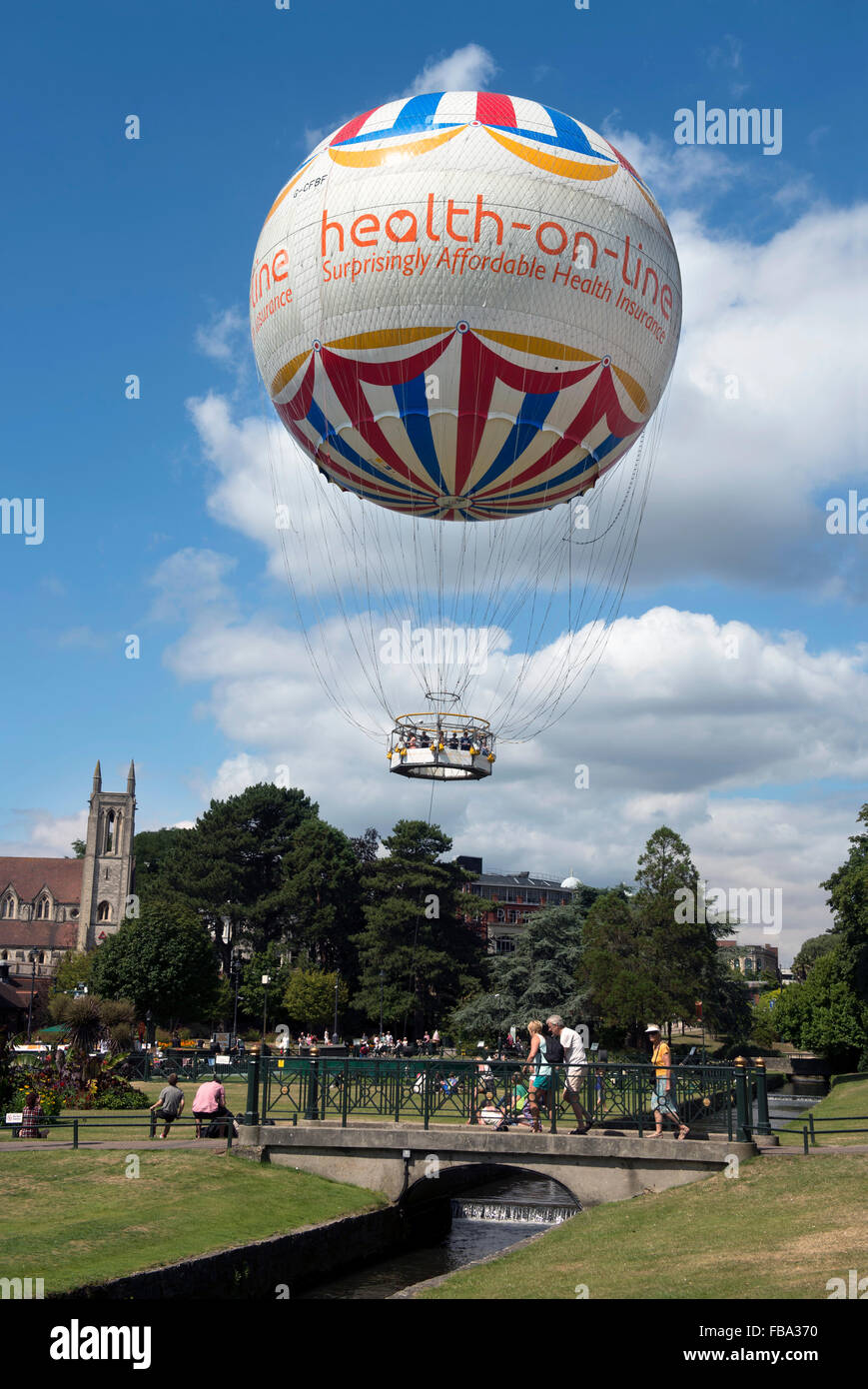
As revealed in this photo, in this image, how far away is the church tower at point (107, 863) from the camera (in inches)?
5384

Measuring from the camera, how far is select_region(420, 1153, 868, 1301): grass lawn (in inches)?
530

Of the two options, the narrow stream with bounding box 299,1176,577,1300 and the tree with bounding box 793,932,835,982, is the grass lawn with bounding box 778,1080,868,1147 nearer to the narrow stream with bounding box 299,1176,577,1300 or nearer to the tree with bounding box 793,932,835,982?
the narrow stream with bounding box 299,1176,577,1300

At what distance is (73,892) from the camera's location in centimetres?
15388

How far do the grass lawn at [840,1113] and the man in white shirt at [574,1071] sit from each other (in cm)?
364

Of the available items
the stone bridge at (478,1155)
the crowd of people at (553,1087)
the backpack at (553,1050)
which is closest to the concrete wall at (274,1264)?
the stone bridge at (478,1155)

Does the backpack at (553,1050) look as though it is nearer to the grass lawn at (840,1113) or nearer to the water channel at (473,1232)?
the water channel at (473,1232)

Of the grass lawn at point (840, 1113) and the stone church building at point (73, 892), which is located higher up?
the stone church building at point (73, 892)

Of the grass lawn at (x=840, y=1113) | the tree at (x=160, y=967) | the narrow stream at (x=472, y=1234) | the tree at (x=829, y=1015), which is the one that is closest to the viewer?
the narrow stream at (x=472, y=1234)

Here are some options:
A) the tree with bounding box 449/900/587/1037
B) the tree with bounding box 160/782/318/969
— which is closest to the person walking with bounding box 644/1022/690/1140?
the tree with bounding box 449/900/587/1037

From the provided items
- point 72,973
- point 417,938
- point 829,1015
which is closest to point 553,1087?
point 829,1015

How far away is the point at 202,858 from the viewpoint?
10594 cm

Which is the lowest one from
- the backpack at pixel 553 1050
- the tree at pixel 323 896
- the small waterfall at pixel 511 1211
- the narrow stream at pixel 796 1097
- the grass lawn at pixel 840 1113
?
the narrow stream at pixel 796 1097
